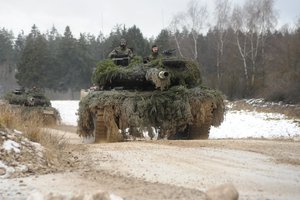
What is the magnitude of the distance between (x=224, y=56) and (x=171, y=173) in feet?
142

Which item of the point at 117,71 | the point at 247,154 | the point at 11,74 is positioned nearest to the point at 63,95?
the point at 11,74

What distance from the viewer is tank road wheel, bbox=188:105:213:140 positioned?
436 inches

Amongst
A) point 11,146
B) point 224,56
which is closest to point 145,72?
point 11,146

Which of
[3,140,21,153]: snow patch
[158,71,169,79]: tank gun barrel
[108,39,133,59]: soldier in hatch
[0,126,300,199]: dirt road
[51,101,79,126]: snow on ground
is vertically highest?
[108,39,133,59]: soldier in hatch

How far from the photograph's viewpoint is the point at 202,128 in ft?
36.9

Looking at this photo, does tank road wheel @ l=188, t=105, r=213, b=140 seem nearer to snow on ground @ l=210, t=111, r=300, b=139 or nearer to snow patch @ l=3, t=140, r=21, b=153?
snow on ground @ l=210, t=111, r=300, b=139

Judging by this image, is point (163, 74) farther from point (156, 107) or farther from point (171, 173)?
point (171, 173)

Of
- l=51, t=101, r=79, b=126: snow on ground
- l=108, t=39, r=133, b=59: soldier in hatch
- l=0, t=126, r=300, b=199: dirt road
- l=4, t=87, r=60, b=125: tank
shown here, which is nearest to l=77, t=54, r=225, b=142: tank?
l=108, t=39, r=133, b=59: soldier in hatch

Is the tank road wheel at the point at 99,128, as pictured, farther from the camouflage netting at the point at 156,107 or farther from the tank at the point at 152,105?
the camouflage netting at the point at 156,107

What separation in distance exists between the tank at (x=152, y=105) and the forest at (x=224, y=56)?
35.6ft

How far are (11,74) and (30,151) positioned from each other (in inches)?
2811

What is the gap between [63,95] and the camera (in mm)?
63406

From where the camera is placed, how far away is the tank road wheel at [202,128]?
11070 millimetres

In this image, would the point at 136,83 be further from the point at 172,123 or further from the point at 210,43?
the point at 210,43
